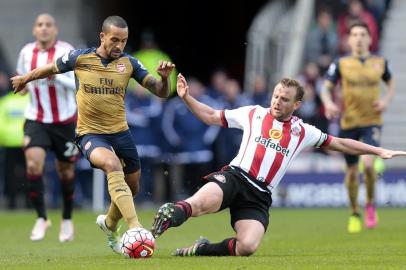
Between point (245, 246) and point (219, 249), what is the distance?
309 millimetres

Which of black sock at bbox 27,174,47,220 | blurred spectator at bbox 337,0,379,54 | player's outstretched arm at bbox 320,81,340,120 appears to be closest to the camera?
black sock at bbox 27,174,47,220

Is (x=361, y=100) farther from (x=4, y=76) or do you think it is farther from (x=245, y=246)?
(x=4, y=76)

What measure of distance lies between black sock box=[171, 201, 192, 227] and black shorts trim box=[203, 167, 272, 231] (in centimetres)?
55

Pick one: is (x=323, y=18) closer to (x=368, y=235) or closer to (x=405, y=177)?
(x=405, y=177)

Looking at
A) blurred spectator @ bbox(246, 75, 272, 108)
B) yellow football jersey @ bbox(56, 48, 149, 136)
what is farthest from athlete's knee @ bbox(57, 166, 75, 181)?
blurred spectator @ bbox(246, 75, 272, 108)

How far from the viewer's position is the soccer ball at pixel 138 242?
421 inches

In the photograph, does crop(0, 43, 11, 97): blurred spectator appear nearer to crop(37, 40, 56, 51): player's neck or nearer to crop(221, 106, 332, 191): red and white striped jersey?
crop(37, 40, 56, 51): player's neck

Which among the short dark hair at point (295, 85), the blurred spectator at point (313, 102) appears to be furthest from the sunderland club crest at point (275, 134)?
the blurred spectator at point (313, 102)

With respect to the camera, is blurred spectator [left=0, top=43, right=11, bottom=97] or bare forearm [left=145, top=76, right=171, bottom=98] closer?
bare forearm [left=145, top=76, right=171, bottom=98]

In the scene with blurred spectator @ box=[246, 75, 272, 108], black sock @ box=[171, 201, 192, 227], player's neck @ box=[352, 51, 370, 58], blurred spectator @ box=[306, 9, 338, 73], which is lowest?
blurred spectator @ box=[246, 75, 272, 108]

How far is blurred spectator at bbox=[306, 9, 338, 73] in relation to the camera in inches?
969

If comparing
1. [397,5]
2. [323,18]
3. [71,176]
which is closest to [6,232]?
[71,176]

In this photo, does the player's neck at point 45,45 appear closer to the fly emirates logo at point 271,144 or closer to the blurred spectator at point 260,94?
the fly emirates logo at point 271,144

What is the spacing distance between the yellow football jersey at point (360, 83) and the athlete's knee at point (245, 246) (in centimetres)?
539
